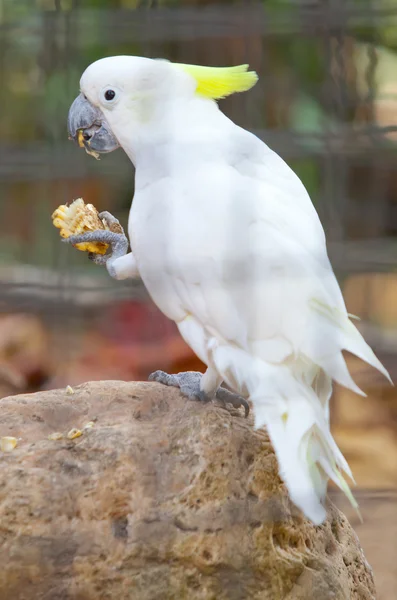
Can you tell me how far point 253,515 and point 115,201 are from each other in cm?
114

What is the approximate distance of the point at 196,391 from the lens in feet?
4.00

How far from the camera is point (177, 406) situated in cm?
121

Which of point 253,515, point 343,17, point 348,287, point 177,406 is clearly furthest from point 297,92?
point 253,515

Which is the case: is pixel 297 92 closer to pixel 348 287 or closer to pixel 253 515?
pixel 348 287

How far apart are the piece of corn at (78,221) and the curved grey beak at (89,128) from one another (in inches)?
4.0

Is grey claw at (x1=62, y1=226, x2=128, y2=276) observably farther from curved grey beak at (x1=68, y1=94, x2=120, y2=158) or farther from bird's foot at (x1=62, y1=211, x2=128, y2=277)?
curved grey beak at (x1=68, y1=94, x2=120, y2=158)

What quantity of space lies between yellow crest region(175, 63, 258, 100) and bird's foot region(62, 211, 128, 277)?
0.81 feet

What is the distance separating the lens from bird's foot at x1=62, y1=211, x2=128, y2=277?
1.29 meters

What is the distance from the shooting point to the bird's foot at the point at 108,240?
1.29 m

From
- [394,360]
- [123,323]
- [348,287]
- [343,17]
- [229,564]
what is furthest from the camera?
[123,323]

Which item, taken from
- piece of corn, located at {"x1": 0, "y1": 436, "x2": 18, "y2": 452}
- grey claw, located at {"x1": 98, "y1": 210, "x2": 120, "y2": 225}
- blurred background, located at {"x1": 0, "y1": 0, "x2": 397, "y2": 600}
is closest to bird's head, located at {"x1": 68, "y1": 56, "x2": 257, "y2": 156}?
grey claw, located at {"x1": 98, "y1": 210, "x2": 120, "y2": 225}

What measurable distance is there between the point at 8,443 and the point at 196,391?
27 cm

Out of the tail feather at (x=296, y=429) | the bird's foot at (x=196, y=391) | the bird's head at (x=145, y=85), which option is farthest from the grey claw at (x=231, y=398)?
the bird's head at (x=145, y=85)

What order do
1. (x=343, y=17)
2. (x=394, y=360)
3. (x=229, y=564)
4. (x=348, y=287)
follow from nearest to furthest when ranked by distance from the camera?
(x=229, y=564), (x=343, y=17), (x=394, y=360), (x=348, y=287)
